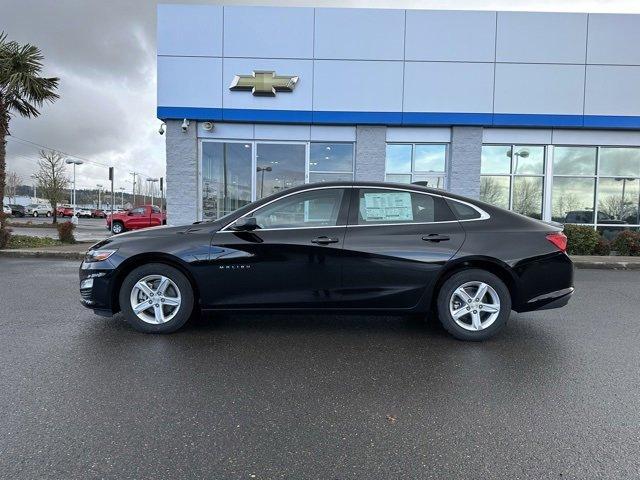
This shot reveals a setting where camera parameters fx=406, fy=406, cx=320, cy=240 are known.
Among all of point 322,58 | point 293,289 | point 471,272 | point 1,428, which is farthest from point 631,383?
point 322,58

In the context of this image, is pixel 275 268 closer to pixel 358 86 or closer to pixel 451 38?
pixel 358 86

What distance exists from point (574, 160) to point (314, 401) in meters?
13.9

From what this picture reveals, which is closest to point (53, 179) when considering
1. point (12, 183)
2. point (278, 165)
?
point (278, 165)

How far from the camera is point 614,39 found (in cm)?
1260

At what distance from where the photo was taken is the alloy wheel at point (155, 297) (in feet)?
13.9

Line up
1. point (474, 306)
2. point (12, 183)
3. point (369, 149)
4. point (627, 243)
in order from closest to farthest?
1. point (474, 306)
2. point (627, 243)
3. point (369, 149)
4. point (12, 183)

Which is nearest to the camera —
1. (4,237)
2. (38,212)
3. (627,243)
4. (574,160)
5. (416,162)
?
(627,243)

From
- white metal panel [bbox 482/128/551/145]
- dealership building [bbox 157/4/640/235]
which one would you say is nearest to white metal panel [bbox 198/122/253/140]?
dealership building [bbox 157/4/640/235]

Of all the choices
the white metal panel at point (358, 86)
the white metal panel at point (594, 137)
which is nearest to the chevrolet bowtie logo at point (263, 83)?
the white metal panel at point (358, 86)

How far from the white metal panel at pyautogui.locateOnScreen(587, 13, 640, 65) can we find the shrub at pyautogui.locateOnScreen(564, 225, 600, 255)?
5495 mm

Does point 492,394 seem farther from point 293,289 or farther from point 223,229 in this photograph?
point 223,229

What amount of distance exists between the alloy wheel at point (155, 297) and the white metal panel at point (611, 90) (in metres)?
13.8

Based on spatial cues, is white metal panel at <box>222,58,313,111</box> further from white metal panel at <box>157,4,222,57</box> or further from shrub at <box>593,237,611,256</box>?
shrub at <box>593,237,611,256</box>

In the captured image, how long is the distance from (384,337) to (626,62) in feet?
45.4
